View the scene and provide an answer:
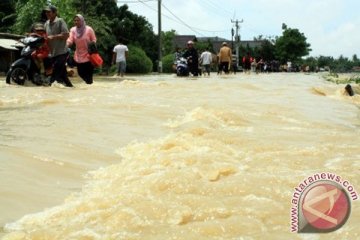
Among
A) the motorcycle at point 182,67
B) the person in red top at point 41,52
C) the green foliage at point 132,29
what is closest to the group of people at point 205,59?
the motorcycle at point 182,67

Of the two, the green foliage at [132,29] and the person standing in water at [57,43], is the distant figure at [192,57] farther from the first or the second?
the green foliage at [132,29]

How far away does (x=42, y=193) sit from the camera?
2.97 m

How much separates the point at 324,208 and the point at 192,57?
15.1 meters

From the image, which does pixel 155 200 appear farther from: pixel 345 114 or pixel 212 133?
pixel 345 114

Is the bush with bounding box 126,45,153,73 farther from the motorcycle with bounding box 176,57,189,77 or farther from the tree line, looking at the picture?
the motorcycle with bounding box 176,57,189,77

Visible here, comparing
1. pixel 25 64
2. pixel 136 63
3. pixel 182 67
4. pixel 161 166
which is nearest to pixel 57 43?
pixel 25 64

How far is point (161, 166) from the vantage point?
3.58 meters

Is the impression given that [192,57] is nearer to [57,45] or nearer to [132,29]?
[57,45]

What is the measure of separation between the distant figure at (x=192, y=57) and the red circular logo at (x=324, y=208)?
1475 centimetres

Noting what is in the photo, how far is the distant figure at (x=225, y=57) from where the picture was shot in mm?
19625

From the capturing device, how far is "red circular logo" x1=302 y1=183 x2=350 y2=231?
219cm

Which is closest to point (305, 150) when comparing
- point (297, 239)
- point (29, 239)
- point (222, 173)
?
point (222, 173)

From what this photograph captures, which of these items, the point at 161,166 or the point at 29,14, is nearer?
the point at 161,166

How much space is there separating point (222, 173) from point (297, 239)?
3.83 ft
